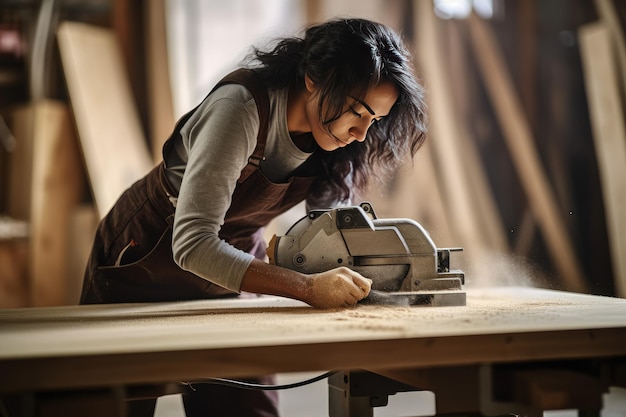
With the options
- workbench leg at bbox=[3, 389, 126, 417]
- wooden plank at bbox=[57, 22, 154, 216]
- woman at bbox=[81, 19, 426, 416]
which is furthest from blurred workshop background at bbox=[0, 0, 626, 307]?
workbench leg at bbox=[3, 389, 126, 417]

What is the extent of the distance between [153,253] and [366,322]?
A: 2.83ft

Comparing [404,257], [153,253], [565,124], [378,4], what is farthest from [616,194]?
[153,253]

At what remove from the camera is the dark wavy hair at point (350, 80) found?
74.2 inches

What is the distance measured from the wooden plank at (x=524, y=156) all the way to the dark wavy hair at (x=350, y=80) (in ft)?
9.71

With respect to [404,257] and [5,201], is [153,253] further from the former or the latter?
[5,201]

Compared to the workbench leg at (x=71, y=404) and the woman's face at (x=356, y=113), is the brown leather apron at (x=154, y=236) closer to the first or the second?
the woman's face at (x=356, y=113)

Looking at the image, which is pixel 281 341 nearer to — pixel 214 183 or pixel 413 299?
pixel 214 183

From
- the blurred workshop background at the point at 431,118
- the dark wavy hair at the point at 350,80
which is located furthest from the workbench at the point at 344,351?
the blurred workshop background at the point at 431,118

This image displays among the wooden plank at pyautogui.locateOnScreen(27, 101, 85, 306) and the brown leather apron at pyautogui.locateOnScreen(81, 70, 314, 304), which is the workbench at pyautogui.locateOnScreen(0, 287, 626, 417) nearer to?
the brown leather apron at pyautogui.locateOnScreen(81, 70, 314, 304)

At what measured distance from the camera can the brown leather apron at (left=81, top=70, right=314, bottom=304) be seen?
2.12 metres

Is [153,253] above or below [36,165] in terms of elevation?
below

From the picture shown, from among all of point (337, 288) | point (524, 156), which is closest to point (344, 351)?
point (337, 288)

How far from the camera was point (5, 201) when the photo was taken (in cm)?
468

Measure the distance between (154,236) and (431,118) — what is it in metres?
2.95
